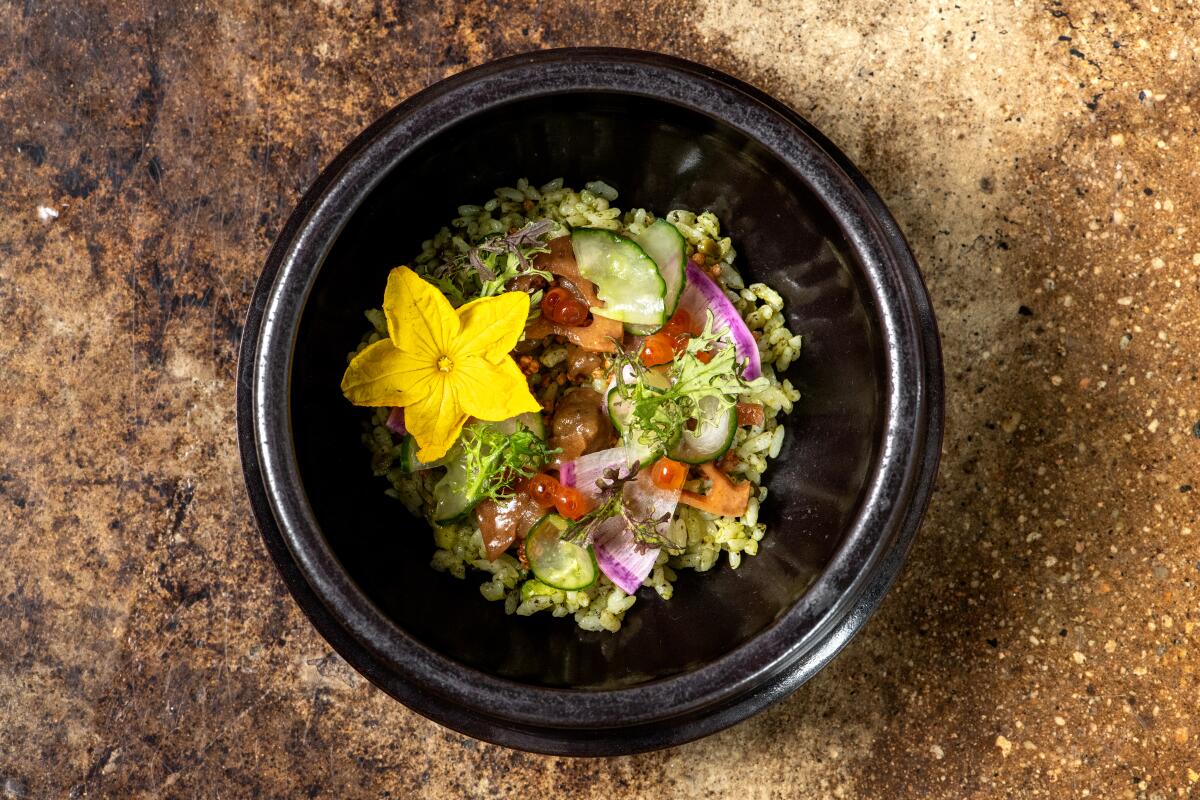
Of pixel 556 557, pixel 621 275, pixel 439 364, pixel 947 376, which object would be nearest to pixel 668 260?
pixel 621 275

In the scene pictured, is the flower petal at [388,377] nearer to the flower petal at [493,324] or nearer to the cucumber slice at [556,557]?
the flower petal at [493,324]

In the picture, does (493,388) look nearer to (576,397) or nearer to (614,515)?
(576,397)

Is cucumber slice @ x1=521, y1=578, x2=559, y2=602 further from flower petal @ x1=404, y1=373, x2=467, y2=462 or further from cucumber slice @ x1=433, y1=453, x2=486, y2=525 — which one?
flower petal @ x1=404, y1=373, x2=467, y2=462

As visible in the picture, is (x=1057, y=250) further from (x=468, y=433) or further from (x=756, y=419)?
(x=468, y=433)

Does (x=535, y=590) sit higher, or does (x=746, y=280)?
(x=746, y=280)

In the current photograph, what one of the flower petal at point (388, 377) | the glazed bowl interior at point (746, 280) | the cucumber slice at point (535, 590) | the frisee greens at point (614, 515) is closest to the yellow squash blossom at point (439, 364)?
the flower petal at point (388, 377)

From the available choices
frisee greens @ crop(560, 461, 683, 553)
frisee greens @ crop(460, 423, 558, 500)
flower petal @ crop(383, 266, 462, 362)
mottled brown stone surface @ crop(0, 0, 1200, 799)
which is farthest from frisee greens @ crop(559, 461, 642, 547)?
mottled brown stone surface @ crop(0, 0, 1200, 799)

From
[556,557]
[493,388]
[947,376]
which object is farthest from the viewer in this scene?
[947,376]
